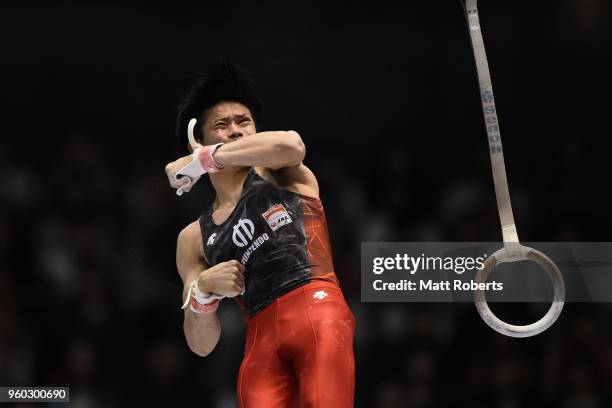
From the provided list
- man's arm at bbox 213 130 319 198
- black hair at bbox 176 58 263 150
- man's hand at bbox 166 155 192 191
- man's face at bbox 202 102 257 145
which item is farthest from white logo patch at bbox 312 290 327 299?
black hair at bbox 176 58 263 150

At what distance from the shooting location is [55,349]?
511 cm

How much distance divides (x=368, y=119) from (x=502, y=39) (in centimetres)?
75

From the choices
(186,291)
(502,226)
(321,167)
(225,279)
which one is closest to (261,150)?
(225,279)

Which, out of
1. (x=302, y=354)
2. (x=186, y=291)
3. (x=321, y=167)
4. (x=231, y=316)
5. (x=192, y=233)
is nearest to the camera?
(x=302, y=354)

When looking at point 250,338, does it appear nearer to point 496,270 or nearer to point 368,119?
point 496,270

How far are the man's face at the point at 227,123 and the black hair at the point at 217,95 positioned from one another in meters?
0.03

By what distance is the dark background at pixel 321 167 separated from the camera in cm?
496

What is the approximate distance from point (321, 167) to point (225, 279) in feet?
4.73

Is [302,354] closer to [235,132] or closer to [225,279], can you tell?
[225,279]

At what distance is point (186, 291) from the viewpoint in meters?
3.98

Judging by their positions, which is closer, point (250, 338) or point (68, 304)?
point (250, 338)

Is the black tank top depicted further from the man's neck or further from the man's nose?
the man's nose

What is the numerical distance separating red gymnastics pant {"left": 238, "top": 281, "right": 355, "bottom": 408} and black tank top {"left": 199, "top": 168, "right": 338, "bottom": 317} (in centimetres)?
6

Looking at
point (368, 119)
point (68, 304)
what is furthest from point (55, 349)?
point (368, 119)
